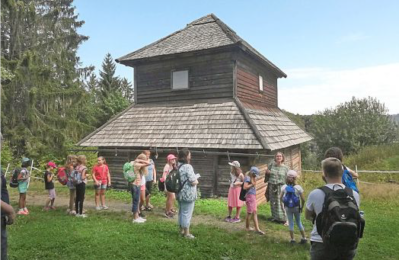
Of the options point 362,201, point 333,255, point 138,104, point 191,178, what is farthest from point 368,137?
point 333,255

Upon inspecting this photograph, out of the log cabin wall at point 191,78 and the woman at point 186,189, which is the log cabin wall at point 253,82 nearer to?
the log cabin wall at point 191,78

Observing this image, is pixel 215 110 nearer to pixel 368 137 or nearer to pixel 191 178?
pixel 191 178

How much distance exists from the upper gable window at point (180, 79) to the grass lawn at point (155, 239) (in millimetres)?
6806

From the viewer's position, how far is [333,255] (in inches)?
130

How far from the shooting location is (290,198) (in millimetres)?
6234

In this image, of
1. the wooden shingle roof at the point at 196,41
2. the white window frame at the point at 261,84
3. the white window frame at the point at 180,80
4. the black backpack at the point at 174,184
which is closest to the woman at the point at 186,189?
the black backpack at the point at 174,184

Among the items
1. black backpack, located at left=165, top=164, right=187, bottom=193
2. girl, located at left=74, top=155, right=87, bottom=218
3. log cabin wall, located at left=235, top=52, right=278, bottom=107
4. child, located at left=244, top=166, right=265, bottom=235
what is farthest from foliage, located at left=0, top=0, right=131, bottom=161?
child, located at left=244, top=166, right=265, bottom=235

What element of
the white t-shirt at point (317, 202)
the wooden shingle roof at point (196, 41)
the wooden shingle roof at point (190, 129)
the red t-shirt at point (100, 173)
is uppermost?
the wooden shingle roof at point (196, 41)

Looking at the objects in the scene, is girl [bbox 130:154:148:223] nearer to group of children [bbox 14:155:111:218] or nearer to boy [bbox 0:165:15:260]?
group of children [bbox 14:155:111:218]

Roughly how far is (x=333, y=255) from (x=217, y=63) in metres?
10.8

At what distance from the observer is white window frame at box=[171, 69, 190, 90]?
1386 centimetres

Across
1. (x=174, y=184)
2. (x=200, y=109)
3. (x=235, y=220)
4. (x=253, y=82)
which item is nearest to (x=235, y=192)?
(x=235, y=220)

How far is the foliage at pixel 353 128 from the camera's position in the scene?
24.9 m

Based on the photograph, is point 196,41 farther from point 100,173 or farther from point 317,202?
point 317,202
